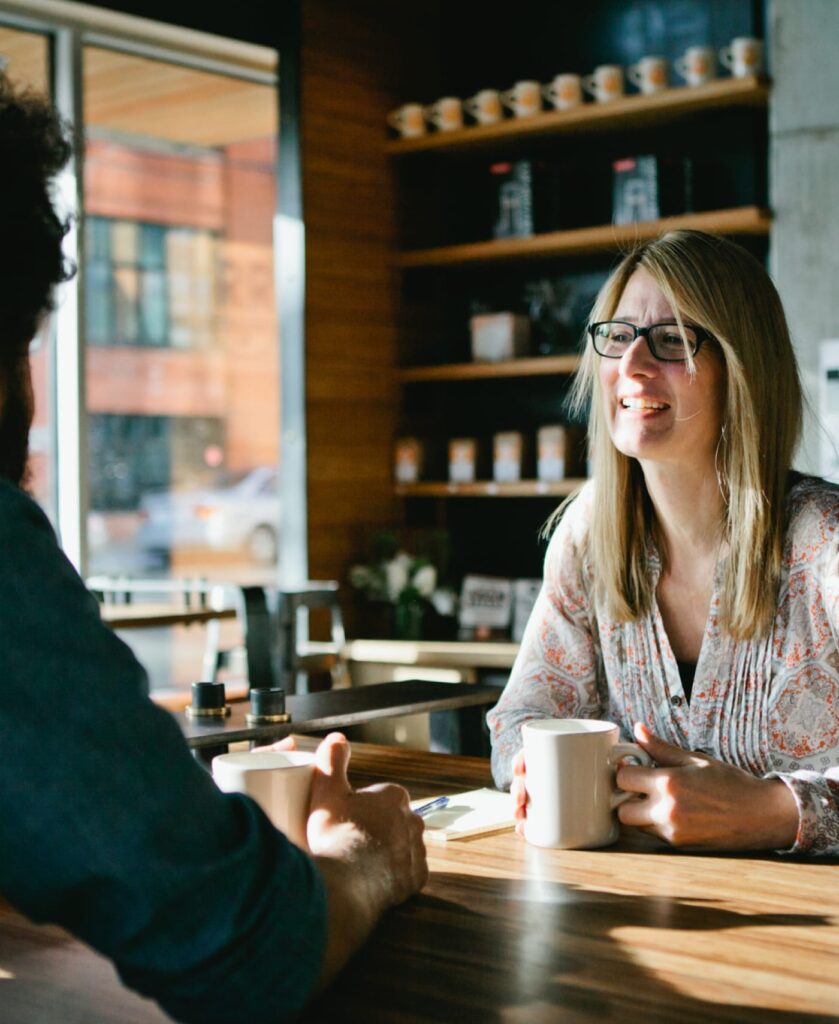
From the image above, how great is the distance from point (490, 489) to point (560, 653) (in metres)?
3.02

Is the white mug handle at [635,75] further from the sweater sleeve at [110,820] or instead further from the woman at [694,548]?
the sweater sleeve at [110,820]

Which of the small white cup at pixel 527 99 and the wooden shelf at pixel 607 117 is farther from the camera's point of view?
the small white cup at pixel 527 99

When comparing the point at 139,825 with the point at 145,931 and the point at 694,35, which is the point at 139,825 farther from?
the point at 694,35

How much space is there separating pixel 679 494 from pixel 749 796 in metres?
0.57

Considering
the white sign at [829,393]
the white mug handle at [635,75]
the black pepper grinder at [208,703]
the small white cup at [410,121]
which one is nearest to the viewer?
the black pepper grinder at [208,703]

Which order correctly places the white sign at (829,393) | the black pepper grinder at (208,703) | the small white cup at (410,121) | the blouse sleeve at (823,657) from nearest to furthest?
the blouse sleeve at (823,657), the black pepper grinder at (208,703), the white sign at (829,393), the small white cup at (410,121)

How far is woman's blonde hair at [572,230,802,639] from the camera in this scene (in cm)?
177

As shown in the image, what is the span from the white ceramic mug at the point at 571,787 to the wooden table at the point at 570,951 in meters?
0.02

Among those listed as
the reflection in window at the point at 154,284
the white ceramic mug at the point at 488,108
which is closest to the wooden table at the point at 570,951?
the white ceramic mug at the point at 488,108

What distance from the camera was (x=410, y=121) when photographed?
16.6 ft

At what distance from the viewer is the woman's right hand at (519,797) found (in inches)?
57.3

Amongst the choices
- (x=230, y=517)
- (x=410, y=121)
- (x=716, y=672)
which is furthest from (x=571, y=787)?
(x=230, y=517)

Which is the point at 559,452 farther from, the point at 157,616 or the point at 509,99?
the point at 157,616

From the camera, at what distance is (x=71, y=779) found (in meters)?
0.82
